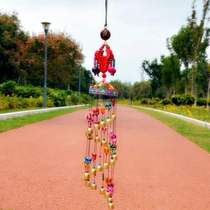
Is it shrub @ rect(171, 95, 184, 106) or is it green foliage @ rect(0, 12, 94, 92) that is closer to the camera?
green foliage @ rect(0, 12, 94, 92)

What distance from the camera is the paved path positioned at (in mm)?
6703

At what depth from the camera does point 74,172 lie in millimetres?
9234

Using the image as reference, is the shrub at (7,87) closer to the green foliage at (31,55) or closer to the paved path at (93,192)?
the green foliage at (31,55)

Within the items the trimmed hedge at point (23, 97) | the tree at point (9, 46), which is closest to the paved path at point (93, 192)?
the trimmed hedge at point (23, 97)

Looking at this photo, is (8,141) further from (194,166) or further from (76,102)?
(76,102)

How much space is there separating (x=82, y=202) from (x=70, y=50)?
169 feet

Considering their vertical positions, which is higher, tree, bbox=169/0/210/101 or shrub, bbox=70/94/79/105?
tree, bbox=169/0/210/101

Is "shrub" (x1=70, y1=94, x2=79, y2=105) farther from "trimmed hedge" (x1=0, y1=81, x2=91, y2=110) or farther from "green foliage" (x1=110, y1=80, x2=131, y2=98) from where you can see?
"green foliage" (x1=110, y1=80, x2=131, y2=98)

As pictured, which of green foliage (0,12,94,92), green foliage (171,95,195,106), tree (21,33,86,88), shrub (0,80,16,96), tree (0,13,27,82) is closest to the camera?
shrub (0,80,16,96)

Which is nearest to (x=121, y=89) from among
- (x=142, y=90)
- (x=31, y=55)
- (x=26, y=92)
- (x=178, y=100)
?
(x=26, y=92)

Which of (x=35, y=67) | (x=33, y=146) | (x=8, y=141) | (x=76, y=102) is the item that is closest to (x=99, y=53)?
(x=33, y=146)

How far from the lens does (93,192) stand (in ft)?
24.2

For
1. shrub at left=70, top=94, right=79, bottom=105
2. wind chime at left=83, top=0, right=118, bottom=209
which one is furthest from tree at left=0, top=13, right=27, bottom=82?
wind chime at left=83, top=0, right=118, bottom=209

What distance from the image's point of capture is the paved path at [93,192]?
264 inches
